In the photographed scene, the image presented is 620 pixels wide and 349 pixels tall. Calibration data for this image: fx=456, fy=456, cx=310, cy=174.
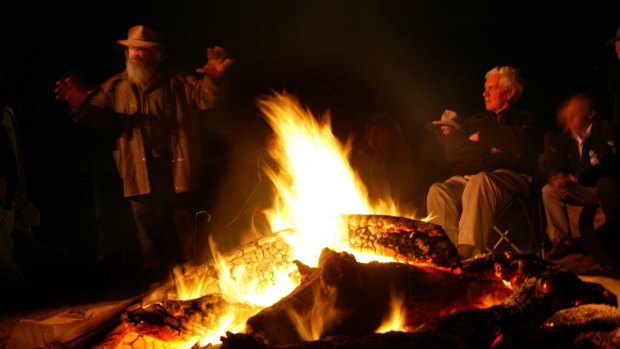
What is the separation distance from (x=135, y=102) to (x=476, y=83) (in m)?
4.66

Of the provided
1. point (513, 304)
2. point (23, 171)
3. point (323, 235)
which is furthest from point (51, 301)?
point (513, 304)

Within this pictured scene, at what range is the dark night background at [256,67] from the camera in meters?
6.07

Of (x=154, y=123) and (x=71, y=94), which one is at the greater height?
(x=71, y=94)

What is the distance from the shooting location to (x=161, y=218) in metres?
5.25

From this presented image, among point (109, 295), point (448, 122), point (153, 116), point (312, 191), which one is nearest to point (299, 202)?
point (312, 191)

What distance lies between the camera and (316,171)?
4660 mm

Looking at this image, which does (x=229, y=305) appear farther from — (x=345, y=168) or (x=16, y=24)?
(x=16, y=24)

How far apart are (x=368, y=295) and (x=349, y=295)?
0.43 feet

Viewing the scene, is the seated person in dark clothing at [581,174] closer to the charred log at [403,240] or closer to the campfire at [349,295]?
the campfire at [349,295]

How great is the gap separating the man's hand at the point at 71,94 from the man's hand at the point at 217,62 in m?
1.28

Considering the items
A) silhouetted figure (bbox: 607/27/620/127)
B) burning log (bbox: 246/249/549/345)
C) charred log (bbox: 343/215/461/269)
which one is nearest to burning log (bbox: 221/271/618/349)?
burning log (bbox: 246/249/549/345)

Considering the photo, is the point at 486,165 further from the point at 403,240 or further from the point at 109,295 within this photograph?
the point at 109,295

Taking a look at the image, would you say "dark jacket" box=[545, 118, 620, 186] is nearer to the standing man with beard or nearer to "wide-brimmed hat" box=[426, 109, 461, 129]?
"wide-brimmed hat" box=[426, 109, 461, 129]

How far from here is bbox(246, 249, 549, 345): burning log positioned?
102 inches
